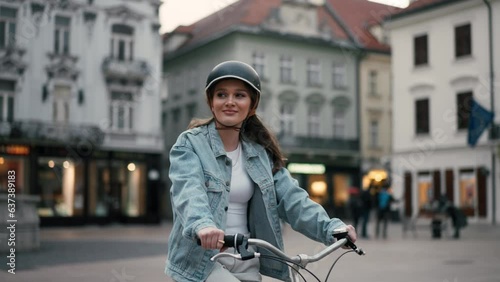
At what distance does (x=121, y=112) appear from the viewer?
34.3 meters

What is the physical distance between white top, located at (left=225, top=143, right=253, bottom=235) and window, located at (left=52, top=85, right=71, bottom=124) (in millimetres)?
29970

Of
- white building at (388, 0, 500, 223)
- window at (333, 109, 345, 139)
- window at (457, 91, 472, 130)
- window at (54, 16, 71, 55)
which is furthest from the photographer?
window at (333, 109, 345, 139)

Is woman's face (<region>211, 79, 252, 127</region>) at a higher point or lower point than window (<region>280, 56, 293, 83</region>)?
lower

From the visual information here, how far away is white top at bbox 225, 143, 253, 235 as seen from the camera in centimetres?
332

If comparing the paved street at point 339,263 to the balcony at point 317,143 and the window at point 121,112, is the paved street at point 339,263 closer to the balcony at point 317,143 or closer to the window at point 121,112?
the window at point 121,112

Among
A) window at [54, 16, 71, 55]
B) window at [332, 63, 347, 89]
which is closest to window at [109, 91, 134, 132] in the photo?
window at [54, 16, 71, 55]

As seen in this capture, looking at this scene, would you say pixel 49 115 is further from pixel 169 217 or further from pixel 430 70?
pixel 430 70

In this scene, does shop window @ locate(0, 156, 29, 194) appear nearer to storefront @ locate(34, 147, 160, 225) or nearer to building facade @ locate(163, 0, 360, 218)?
storefront @ locate(34, 147, 160, 225)

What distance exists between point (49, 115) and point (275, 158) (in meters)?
29.7

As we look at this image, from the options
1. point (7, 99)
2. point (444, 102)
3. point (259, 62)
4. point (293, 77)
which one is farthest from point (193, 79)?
point (444, 102)

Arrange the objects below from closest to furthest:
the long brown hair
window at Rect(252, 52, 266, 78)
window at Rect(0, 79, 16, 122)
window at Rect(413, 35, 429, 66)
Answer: the long brown hair, window at Rect(0, 79, 16, 122), window at Rect(413, 35, 429, 66), window at Rect(252, 52, 266, 78)

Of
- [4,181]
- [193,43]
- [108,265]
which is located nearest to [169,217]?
[193,43]

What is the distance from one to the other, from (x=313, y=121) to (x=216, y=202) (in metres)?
41.3

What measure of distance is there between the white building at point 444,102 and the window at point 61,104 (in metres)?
15.9
